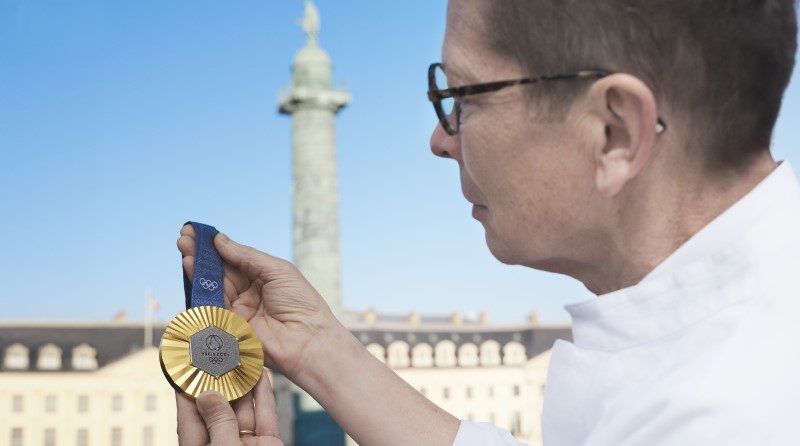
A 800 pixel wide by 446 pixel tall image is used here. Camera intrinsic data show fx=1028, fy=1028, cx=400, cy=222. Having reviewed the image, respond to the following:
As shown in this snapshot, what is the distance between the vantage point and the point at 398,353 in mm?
35000

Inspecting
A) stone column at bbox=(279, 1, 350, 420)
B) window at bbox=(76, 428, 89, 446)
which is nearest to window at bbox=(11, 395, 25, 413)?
window at bbox=(76, 428, 89, 446)

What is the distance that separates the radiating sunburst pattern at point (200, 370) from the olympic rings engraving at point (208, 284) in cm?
4

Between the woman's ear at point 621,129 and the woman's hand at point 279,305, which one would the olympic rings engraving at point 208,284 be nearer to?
the woman's hand at point 279,305

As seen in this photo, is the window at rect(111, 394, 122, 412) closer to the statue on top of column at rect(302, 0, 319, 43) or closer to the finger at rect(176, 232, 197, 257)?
the statue on top of column at rect(302, 0, 319, 43)

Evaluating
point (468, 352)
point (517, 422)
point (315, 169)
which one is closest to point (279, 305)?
point (315, 169)

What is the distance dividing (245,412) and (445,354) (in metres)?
36.4

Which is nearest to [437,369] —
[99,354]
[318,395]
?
[99,354]

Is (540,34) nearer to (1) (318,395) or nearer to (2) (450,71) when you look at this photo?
(2) (450,71)

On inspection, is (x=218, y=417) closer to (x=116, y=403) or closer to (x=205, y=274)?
(x=205, y=274)

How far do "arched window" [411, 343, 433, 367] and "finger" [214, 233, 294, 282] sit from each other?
114ft

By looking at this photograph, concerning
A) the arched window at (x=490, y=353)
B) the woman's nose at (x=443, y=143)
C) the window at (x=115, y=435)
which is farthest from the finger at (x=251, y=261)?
the arched window at (x=490, y=353)

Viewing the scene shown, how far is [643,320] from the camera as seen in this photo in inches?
35.2

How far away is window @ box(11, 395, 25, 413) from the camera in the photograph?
105 feet

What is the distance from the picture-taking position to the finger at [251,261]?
1247 millimetres
